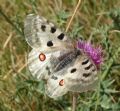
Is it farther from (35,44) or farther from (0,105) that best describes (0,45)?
(35,44)

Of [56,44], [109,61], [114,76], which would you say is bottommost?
[114,76]

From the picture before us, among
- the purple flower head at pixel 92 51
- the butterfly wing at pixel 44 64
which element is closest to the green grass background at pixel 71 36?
the purple flower head at pixel 92 51

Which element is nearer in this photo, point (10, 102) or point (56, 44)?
point (56, 44)

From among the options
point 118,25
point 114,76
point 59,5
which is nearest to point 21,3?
point 59,5

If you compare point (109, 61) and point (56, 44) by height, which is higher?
point (56, 44)

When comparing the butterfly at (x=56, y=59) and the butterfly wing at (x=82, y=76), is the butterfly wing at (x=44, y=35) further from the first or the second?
the butterfly wing at (x=82, y=76)

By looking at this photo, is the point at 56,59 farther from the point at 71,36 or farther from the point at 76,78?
the point at 71,36
